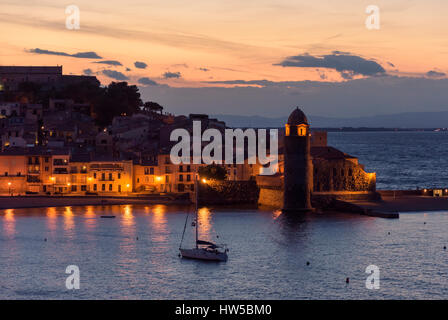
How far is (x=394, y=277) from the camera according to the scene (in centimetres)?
4791

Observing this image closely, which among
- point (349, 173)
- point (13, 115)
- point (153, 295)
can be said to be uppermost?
point (13, 115)

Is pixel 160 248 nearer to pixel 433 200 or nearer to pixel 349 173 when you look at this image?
pixel 349 173

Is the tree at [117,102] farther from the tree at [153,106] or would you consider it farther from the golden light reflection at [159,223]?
the golden light reflection at [159,223]

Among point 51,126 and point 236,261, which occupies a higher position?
point 51,126

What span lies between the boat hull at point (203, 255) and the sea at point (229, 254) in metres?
0.51

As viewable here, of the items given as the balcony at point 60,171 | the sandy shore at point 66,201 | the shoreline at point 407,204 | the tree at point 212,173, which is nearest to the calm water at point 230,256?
→ the shoreline at point 407,204

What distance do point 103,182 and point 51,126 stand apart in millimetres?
23505

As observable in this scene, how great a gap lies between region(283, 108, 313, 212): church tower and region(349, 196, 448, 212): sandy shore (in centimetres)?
555

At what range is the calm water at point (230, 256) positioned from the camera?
147 feet

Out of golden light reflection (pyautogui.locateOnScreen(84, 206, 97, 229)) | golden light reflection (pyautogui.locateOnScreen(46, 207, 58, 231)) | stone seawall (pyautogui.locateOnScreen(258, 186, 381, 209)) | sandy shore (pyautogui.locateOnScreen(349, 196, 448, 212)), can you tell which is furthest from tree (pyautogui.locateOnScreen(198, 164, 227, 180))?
golden light reflection (pyautogui.locateOnScreen(46, 207, 58, 231))

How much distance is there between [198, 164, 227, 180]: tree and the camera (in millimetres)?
83938

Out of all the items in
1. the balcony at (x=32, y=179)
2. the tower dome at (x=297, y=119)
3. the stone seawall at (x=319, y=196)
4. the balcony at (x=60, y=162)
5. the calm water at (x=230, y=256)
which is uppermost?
the tower dome at (x=297, y=119)
